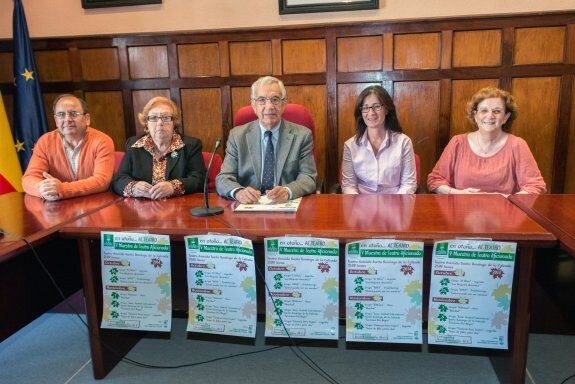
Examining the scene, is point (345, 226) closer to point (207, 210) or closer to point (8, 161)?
point (207, 210)

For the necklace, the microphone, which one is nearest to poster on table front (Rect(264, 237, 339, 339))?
the microphone

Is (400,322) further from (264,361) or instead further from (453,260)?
(264,361)

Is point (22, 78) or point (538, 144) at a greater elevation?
point (22, 78)

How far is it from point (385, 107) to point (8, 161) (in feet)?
8.77

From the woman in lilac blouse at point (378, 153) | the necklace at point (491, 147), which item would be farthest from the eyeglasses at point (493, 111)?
the woman in lilac blouse at point (378, 153)

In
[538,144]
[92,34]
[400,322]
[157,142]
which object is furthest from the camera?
[92,34]

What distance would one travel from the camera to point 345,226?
1337mm

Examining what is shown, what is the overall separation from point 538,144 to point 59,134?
3.09 m

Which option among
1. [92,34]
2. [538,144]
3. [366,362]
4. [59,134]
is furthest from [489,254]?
[92,34]

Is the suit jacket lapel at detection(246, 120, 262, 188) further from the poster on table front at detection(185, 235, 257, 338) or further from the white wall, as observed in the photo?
the white wall

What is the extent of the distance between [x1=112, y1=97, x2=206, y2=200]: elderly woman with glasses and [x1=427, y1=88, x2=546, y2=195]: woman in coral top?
4.04 ft

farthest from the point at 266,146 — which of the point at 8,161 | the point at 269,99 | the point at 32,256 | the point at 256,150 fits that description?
the point at 8,161

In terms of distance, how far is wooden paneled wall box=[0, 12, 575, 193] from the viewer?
2979 millimetres

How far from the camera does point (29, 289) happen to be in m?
1.51
